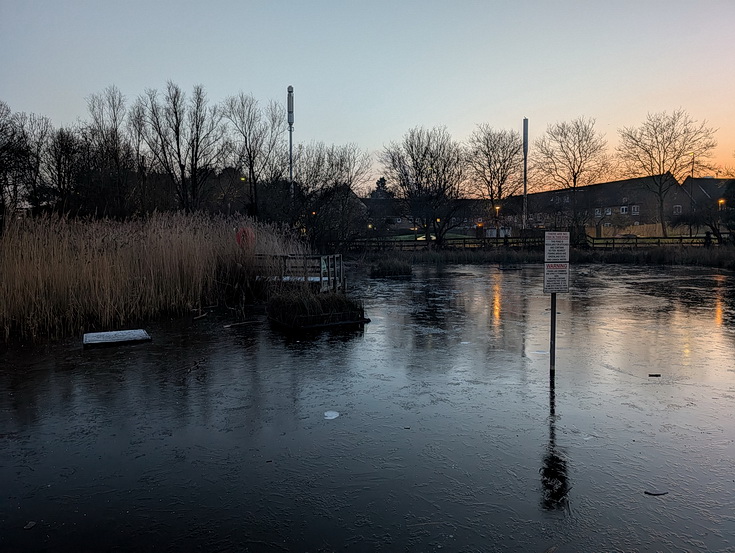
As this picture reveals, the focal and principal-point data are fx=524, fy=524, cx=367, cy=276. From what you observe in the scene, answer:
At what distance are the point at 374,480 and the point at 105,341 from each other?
6.60 m

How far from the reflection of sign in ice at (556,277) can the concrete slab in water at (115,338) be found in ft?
22.0

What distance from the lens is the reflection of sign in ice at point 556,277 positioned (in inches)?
260

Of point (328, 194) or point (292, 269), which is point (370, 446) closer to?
point (292, 269)

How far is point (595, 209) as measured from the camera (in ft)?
235

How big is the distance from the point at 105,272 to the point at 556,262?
8.86 meters

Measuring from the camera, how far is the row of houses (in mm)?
48781

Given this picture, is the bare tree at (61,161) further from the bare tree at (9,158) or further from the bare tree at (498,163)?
the bare tree at (498,163)

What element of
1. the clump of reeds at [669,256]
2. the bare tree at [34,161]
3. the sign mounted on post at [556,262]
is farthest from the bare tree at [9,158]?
the clump of reeds at [669,256]

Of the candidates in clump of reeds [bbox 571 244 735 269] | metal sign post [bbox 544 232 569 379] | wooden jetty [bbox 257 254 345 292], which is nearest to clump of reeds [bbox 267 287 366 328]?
wooden jetty [bbox 257 254 345 292]

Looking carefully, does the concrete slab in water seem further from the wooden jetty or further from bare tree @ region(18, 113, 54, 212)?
bare tree @ region(18, 113, 54, 212)

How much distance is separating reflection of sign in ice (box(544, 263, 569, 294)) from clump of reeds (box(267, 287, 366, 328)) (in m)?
5.10

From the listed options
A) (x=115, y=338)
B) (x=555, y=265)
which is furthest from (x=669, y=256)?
(x=115, y=338)

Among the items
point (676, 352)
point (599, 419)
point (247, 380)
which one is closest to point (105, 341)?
point (247, 380)

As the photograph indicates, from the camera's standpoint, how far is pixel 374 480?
3.90m
